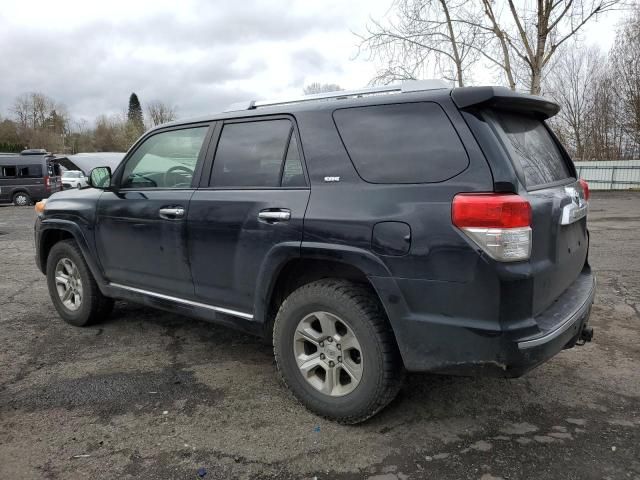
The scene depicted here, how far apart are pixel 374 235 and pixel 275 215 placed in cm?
69

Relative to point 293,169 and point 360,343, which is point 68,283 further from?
point 360,343

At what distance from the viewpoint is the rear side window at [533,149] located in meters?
2.69

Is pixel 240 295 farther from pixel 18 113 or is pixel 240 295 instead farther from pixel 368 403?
pixel 18 113

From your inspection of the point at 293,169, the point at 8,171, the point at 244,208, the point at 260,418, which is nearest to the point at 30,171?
the point at 8,171

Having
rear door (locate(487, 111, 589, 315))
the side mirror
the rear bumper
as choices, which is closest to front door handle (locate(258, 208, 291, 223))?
the rear bumper

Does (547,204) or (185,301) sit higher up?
(547,204)

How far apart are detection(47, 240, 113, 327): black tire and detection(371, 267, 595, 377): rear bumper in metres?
2.97

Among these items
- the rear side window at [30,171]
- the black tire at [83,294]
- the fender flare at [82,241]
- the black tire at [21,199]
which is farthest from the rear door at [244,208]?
the black tire at [21,199]

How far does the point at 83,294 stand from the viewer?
15.0 ft

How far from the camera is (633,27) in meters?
27.7

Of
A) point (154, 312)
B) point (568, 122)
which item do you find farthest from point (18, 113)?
point (154, 312)

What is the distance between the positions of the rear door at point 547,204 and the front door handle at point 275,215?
1.22 metres

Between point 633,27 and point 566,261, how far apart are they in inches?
1239

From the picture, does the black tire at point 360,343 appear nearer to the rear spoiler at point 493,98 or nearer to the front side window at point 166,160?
the rear spoiler at point 493,98
